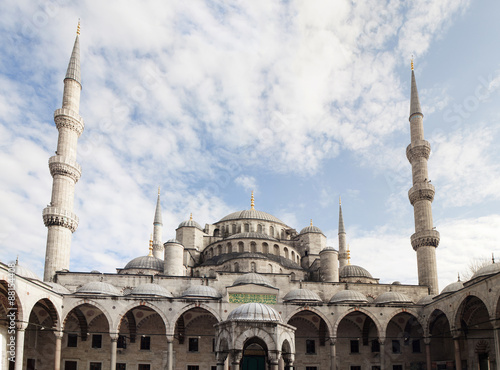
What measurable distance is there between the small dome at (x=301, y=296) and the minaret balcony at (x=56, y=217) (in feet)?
40.6

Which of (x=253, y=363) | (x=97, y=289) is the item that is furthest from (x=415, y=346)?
(x=97, y=289)

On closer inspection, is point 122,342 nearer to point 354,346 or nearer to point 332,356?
point 332,356

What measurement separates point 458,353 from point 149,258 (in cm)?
1858

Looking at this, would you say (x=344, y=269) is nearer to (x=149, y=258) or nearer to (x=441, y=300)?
(x=441, y=300)

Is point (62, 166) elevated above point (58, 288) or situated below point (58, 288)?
above

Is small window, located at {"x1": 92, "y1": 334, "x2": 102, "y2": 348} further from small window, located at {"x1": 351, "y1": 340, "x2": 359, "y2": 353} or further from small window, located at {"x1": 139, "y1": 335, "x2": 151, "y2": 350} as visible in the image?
small window, located at {"x1": 351, "y1": 340, "x2": 359, "y2": 353}

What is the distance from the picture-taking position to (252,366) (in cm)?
1702

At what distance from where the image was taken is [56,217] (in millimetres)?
26000

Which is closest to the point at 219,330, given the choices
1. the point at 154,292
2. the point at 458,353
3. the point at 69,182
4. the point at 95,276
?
the point at 154,292

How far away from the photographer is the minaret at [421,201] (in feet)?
92.1

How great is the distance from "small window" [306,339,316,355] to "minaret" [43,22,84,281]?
13692mm

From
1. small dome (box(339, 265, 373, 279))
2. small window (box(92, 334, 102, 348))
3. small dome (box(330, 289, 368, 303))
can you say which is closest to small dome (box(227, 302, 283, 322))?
small dome (box(330, 289, 368, 303))

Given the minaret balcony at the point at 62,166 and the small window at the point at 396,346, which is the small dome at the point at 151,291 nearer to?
the minaret balcony at the point at 62,166

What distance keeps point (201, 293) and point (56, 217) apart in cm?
901
